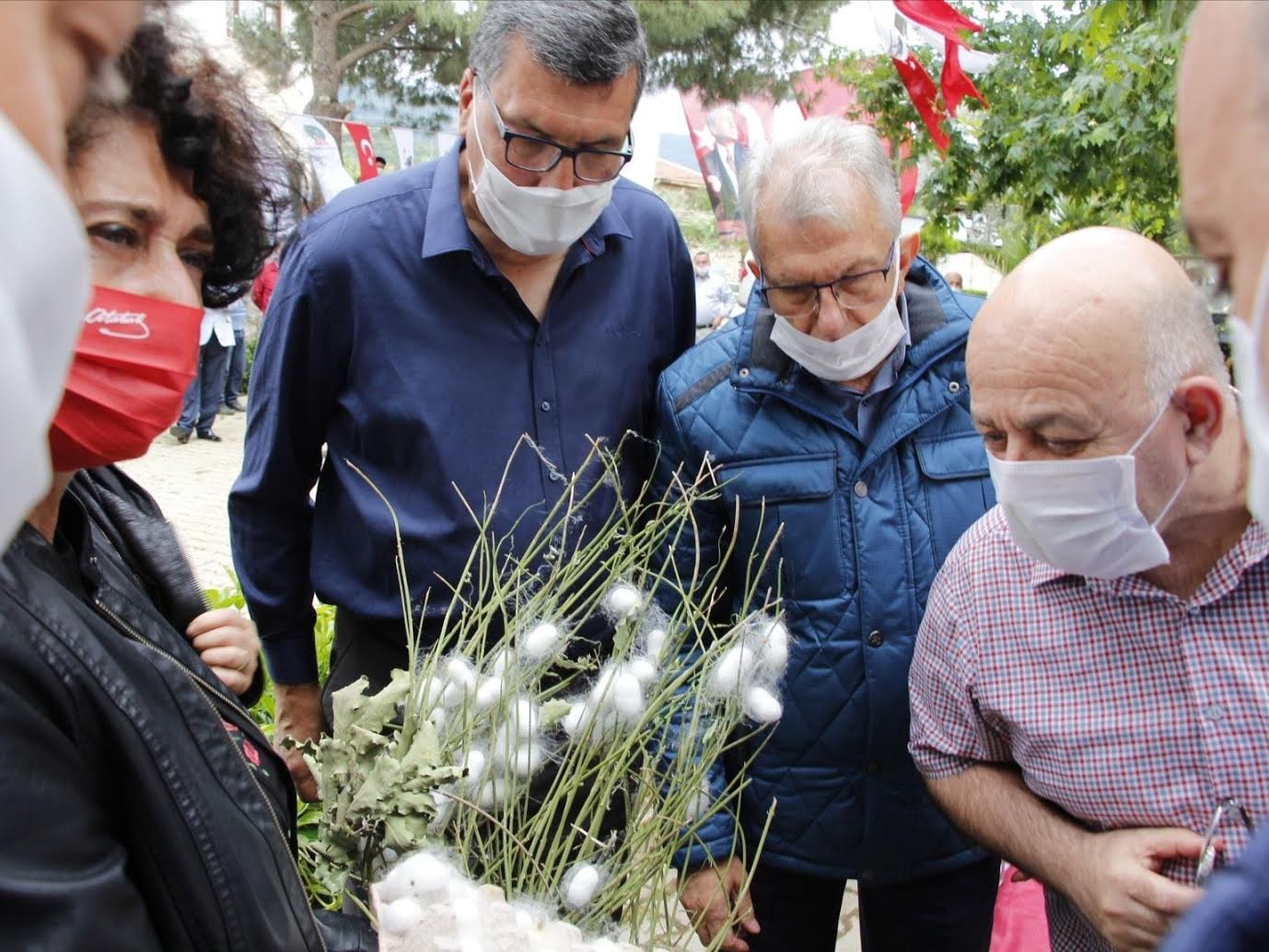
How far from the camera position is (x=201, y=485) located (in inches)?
376

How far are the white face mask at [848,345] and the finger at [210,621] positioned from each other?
44.7 inches

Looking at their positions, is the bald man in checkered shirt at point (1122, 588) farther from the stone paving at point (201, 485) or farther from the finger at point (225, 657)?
the stone paving at point (201, 485)

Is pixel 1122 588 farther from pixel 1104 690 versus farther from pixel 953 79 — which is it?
pixel 953 79

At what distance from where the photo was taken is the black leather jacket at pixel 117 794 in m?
0.95

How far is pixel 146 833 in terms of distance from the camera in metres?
1.07

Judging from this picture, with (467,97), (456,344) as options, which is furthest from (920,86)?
(456,344)

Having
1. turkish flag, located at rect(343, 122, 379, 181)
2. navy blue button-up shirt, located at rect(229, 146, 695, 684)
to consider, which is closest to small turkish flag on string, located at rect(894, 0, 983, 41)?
navy blue button-up shirt, located at rect(229, 146, 695, 684)

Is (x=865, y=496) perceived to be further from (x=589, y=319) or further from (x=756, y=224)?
(x=589, y=319)

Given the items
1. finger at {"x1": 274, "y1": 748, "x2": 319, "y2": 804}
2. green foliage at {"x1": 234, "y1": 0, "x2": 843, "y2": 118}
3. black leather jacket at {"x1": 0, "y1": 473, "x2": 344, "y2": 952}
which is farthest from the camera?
green foliage at {"x1": 234, "y1": 0, "x2": 843, "y2": 118}

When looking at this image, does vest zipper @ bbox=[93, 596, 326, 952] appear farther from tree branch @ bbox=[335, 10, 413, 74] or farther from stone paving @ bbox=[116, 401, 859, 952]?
tree branch @ bbox=[335, 10, 413, 74]

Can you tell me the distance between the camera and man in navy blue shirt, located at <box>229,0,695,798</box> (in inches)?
85.9

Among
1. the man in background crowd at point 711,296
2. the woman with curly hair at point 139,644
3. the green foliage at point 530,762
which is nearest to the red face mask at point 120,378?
the woman with curly hair at point 139,644

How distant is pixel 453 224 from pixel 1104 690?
1563 millimetres

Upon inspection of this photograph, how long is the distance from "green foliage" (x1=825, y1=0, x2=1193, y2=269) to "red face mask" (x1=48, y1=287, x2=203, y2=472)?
3.13 m
